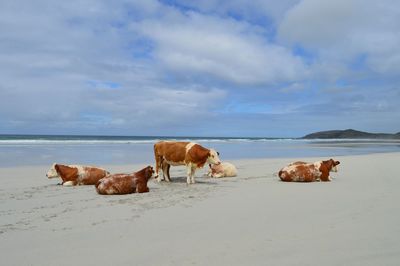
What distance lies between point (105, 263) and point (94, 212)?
117 inches

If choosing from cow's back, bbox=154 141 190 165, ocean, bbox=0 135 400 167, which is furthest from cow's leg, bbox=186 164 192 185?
ocean, bbox=0 135 400 167

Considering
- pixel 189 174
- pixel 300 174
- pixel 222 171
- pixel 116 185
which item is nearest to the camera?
pixel 116 185

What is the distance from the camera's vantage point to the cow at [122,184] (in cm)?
961

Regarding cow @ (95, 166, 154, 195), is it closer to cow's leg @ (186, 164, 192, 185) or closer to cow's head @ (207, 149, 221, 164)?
cow's leg @ (186, 164, 192, 185)

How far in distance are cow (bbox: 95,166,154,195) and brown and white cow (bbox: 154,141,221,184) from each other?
7.91 ft

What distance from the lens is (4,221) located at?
21.6 ft

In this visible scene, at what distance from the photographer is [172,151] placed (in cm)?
1265

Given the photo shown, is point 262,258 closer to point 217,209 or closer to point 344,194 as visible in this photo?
point 217,209

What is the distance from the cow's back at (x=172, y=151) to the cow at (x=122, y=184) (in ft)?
8.30

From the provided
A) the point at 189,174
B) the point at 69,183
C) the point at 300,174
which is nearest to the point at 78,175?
the point at 69,183

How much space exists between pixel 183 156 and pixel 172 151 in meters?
0.41

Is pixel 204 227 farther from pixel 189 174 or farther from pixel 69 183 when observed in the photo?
pixel 69 183

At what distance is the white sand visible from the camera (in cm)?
460

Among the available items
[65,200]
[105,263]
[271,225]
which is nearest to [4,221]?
[65,200]
